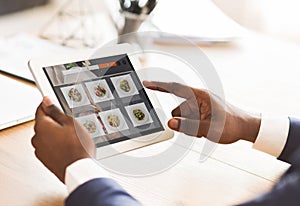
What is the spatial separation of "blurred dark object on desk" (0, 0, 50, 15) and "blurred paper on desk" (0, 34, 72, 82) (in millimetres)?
918

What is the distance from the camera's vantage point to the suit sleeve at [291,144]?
3.59 ft

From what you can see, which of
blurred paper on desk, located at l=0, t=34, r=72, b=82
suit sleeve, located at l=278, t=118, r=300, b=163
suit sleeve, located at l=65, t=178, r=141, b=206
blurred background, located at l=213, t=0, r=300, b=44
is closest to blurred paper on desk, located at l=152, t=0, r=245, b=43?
blurred paper on desk, located at l=0, t=34, r=72, b=82

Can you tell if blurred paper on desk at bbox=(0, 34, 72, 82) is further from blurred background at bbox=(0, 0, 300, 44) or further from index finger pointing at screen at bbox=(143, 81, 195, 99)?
blurred background at bbox=(0, 0, 300, 44)

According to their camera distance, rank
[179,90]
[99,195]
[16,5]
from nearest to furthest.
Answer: [99,195] → [179,90] → [16,5]

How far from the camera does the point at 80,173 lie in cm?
87

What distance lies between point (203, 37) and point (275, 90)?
1.03 ft

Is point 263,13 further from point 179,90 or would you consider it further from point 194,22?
point 179,90

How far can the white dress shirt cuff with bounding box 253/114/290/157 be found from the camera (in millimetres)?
1097

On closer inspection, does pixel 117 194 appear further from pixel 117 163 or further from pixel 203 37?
pixel 203 37

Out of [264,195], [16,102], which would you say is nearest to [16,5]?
[16,102]

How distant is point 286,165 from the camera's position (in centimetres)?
111

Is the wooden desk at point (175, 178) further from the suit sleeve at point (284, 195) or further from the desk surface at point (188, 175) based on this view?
the suit sleeve at point (284, 195)

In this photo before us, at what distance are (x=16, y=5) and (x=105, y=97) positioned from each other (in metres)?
1.62

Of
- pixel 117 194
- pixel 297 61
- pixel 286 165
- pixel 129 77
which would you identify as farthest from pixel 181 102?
pixel 297 61
